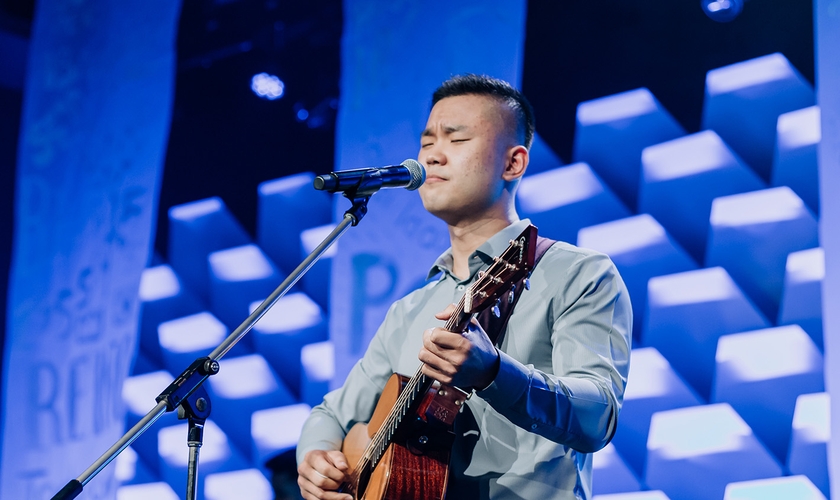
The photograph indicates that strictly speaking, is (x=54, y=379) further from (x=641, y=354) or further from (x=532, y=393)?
(x=532, y=393)

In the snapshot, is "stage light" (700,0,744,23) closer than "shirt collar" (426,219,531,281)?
No

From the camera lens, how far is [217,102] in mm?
4398

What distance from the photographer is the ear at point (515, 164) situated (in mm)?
2279

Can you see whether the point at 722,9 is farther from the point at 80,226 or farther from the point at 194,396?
the point at 80,226

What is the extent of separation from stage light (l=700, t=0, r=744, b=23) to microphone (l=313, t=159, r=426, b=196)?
1619 mm

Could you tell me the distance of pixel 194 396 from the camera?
188cm

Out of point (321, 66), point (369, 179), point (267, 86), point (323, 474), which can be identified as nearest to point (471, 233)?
point (369, 179)

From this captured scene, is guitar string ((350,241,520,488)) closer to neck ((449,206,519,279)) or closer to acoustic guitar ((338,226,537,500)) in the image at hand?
acoustic guitar ((338,226,537,500))

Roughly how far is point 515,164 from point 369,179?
0.60 metres

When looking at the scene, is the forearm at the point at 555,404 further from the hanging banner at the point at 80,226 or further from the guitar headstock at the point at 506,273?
the hanging banner at the point at 80,226

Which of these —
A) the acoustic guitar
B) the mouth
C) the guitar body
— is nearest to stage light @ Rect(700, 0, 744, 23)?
the mouth

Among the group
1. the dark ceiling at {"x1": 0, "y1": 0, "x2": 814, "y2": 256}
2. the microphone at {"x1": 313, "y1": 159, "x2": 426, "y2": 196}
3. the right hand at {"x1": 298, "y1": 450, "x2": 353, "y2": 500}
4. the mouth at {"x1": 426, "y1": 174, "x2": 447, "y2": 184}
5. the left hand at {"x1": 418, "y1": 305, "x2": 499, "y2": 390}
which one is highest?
the dark ceiling at {"x1": 0, "y1": 0, "x2": 814, "y2": 256}

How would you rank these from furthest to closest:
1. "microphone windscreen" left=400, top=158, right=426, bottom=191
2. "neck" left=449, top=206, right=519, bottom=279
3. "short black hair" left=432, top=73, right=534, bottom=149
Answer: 1. "short black hair" left=432, top=73, right=534, bottom=149
2. "neck" left=449, top=206, right=519, bottom=279
3. "microphone windscreen" left=400, top=158, right=426, bottom=191

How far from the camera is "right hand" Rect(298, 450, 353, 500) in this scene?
1961mm
